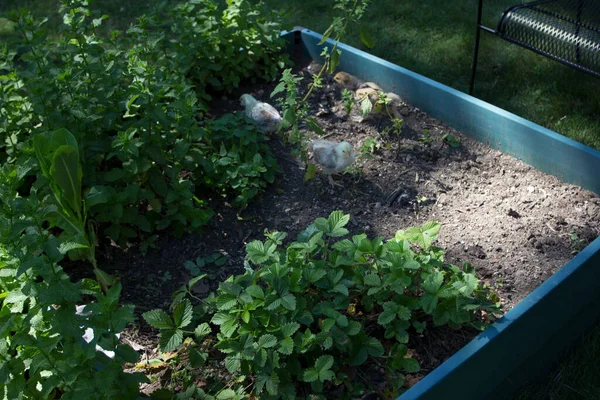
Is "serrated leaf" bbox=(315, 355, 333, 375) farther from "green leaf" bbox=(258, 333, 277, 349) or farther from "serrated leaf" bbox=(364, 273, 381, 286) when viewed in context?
"serrated leaf" bbox=(364, 273, 381, 286)

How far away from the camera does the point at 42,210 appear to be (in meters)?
2.05

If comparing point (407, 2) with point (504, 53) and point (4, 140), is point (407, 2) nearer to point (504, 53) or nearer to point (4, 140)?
point (504, 53)

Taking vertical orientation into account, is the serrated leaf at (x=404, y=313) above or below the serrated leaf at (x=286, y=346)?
below

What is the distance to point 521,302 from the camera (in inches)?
90.0

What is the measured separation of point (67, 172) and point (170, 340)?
64 cm

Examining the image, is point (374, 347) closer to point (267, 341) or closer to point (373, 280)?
point (373, 280)

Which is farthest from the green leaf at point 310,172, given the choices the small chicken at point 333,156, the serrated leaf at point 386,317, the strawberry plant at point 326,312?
the serrated leaf at point 386,317

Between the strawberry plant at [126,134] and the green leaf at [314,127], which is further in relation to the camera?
the green leaf at [314,127]

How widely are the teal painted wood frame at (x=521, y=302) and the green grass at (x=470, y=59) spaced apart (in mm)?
571

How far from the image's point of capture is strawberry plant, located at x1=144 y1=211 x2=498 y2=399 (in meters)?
2.06

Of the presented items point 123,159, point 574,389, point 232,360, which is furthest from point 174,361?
point 574,389

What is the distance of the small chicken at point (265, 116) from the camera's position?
3.40 m

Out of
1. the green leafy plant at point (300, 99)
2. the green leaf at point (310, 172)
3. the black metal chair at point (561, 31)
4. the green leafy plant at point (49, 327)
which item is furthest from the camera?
the black metal chair at point (561, 31)

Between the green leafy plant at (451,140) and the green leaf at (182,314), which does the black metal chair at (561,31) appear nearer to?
the green leafy plant at (451,140)
